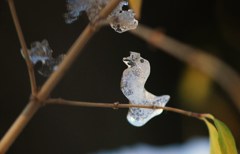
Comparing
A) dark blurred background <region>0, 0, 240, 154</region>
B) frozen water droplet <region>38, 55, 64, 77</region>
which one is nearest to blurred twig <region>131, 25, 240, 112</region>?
dark blurred background <region>0, 0, 240, 154</region>

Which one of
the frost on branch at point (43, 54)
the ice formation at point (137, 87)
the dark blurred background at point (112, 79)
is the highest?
the frost on branch at point (43, 54)

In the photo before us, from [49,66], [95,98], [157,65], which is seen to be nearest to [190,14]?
[157,65]

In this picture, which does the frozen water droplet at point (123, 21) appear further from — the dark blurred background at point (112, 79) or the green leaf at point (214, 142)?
the dark blurred background at point (112, 79)

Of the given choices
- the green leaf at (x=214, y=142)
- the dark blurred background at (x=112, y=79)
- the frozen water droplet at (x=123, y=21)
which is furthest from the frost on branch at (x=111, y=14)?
the dark blurred background at (x=112, y=79)

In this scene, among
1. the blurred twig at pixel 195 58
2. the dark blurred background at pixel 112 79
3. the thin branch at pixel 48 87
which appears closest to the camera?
the thin branch at pixel 48 87

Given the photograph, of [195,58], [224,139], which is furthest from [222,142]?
[195,58]

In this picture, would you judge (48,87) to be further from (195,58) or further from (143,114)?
(195,58)
